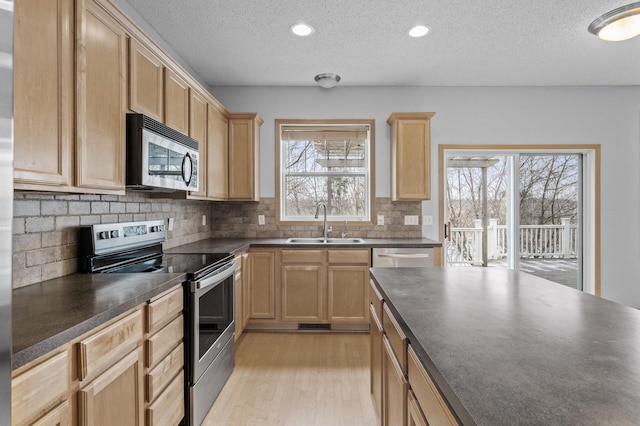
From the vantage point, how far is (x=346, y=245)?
11.1 feet

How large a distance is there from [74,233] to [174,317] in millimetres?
730

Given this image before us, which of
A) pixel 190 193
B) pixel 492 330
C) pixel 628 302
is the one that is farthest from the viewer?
pixel 628 302

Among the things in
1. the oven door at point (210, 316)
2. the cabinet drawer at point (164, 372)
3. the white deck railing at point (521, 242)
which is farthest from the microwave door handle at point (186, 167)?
the white deck railing at point (521, 242)

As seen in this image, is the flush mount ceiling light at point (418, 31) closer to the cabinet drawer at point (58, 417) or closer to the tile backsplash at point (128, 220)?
the tile backsplash at point (128, 220)

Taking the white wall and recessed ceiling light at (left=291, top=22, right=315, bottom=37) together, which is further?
the white wall

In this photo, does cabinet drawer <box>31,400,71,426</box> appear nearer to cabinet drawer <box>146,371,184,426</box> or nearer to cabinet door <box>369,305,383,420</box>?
cabinet drawer <box>146,371,184,426</box>

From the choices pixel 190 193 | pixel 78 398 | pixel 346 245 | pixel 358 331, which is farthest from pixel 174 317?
pixel 358 331

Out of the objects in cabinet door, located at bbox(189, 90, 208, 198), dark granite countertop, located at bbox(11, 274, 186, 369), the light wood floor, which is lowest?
the light wood floor

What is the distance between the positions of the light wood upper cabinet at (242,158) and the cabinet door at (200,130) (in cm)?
63

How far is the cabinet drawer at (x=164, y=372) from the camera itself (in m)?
1.51

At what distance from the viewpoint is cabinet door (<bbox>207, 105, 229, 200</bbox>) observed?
3.16m

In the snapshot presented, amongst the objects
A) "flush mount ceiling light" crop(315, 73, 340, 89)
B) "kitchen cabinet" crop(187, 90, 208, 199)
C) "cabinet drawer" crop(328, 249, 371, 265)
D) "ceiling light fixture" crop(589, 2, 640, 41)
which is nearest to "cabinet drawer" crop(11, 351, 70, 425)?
"kitchen cabinet" crop(187, 90, 208, 199)

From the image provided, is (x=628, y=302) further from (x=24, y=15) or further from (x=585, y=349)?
(x=24, y=15)

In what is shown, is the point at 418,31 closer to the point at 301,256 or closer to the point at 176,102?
the point at 176,102
